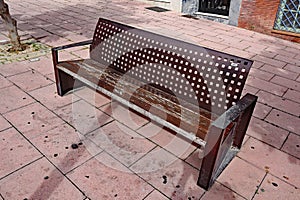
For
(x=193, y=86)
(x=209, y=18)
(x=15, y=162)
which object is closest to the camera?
(x=15, y=162)

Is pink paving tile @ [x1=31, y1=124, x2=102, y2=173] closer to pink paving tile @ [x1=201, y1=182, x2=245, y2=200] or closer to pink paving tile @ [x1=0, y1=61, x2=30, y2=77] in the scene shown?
pink paving tile @ [x1=201, y1=182, x2=245, y2=200]

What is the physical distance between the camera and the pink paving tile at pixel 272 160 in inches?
96.5

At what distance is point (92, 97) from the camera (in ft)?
11.3

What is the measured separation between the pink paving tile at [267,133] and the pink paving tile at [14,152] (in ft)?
7.61

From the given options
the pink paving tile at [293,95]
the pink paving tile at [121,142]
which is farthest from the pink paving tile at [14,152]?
the pink paving tile at [293,95]

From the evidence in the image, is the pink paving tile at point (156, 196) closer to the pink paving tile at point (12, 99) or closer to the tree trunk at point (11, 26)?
the pink paving tile at point (12, 99)

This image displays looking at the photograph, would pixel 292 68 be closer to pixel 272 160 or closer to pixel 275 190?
pixel 272 160

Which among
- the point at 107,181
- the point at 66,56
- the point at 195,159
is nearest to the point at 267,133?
the point at 195,159

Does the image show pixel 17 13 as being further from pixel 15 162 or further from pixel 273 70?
pixel 273 70

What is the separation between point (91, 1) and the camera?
30.5 feet

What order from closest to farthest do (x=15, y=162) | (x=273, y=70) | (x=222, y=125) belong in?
(x=222, y=125) → (x=15, y=162) → (x=273, y=70)

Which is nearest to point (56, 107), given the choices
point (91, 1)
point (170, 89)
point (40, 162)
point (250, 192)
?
point (40, 162)

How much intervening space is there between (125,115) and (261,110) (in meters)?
1.79

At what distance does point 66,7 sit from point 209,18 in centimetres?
439
